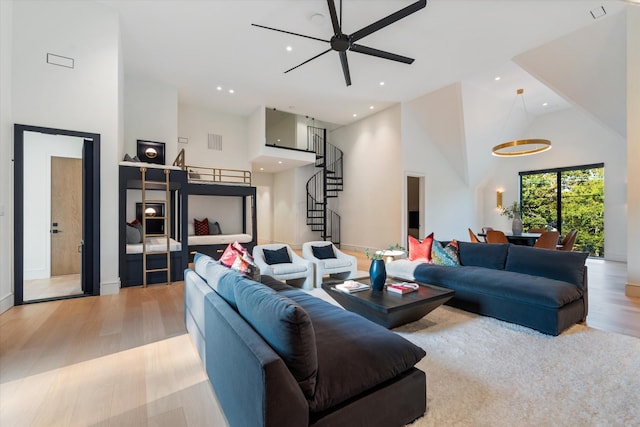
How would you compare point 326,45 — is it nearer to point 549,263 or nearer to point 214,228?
point 549,263

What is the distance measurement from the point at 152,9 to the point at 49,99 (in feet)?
6.56

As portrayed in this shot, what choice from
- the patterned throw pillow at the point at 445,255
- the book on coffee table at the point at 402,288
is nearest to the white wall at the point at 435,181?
the patterned throw pillow at the point at 445,255

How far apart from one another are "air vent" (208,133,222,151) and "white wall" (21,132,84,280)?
4.23m

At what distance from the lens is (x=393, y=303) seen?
2.73 m

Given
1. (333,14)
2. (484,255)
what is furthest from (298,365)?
(333,14)

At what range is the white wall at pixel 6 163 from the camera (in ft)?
11.7

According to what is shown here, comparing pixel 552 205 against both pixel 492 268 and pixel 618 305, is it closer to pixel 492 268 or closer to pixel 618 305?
pixel 618 305

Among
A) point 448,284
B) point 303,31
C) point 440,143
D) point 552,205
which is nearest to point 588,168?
point 552,205

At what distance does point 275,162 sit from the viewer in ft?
30.6

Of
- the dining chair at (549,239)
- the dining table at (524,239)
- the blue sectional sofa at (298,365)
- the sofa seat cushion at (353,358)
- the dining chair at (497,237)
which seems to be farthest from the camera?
the dining table at (524,239)

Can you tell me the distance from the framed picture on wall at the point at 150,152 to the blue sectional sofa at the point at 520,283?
6139 mm

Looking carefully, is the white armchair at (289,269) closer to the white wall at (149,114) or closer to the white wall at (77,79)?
the white wall at (77,79)

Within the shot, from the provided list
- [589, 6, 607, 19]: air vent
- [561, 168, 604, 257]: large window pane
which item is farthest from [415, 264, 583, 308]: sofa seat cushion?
[561, 168, 604, 257]: large window pane

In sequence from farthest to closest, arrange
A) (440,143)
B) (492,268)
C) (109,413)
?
1. (440,143)
2. (492,268)
3. (109,413)
